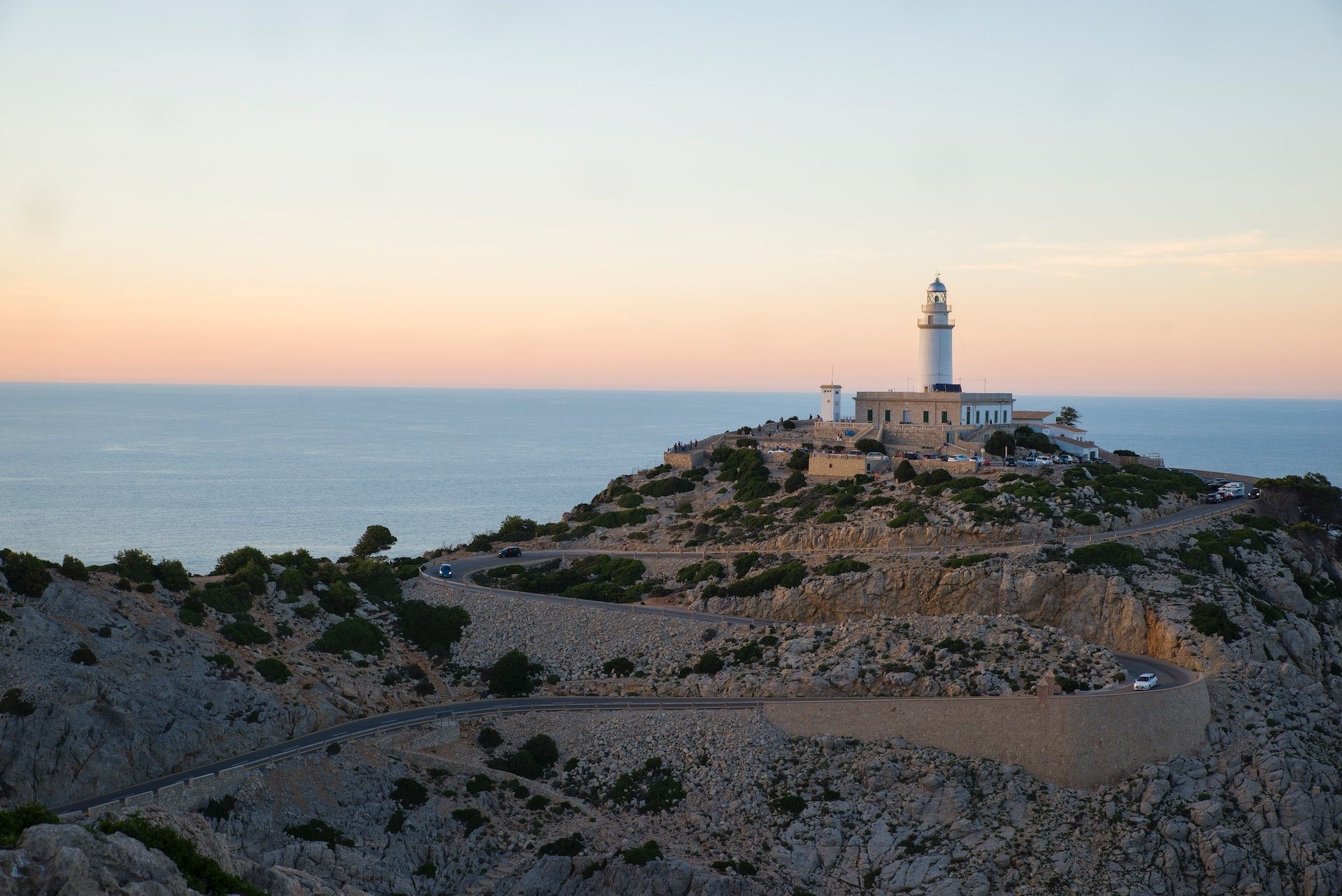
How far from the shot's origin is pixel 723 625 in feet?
148

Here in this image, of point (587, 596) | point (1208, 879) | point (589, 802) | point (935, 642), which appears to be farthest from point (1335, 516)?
point (589, 802)

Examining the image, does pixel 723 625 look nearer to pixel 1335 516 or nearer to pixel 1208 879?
pixel 1208 879

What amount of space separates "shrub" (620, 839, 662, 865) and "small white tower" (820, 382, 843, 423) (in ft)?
155

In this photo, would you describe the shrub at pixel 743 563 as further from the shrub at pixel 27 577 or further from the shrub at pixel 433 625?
the shrub at pixel 27 577

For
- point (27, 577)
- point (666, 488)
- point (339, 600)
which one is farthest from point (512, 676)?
point (666, 488)

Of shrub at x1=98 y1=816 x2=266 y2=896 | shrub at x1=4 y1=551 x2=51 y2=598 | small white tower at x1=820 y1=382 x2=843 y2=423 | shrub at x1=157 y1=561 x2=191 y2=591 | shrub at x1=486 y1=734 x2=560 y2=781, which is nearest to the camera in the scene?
shrub at x1=98 y1=816 x2=266 y2=896

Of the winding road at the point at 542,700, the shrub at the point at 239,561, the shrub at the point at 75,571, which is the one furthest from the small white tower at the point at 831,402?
the shrub at the point at 75,571

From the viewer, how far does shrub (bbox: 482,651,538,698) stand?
136ft

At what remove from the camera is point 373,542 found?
6038 centimetres

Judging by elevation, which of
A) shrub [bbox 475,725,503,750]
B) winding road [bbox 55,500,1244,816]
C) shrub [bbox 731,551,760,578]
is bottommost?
shrub [bbox 475,725,503,750]

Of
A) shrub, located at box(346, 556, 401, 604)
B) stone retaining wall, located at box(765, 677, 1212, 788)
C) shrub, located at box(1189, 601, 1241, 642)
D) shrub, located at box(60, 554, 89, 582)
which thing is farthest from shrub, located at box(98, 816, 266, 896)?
shrub, located at box(1189, 601, 1241, 642)

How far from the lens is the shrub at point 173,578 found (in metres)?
41.8

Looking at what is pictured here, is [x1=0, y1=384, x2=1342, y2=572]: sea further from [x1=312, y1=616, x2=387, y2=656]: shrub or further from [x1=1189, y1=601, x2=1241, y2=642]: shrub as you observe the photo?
[x1=1189, y1=601, x2=1241, y2=642]: shrub

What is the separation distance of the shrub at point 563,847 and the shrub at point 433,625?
1411 centimetres
